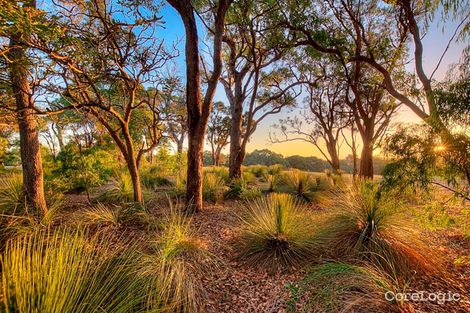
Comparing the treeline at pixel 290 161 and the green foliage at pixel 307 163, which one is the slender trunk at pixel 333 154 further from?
the green foliage at pixel 307 163

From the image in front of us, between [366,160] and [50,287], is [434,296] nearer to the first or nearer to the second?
[50,287]

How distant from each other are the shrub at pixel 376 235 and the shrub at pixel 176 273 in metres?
1.99

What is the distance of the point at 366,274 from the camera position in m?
2.28

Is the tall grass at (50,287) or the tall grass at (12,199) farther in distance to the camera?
the tall grass at (12,199)

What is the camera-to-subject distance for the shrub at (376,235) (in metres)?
3.02

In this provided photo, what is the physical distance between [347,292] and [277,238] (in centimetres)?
142

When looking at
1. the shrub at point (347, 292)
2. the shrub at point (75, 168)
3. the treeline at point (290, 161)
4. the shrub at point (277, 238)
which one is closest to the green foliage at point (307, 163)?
the treeline at point (290, 161)

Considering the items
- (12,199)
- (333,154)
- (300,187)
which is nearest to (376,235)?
(300,187)

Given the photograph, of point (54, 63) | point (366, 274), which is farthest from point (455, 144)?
point (54, 63)

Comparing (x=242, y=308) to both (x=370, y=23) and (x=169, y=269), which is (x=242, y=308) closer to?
(x=169, y=269)

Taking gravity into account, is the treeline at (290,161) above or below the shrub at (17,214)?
above

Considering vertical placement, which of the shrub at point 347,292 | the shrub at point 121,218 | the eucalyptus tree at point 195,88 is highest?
the eucalyptus tree at point 195,88

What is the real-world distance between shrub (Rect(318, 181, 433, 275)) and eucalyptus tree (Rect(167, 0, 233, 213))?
10.5 ft

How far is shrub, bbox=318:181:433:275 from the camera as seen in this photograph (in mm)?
3023
